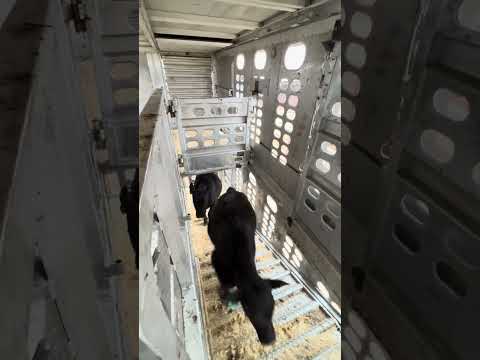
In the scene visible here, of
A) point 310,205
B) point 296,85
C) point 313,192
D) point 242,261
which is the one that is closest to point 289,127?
point 296,85

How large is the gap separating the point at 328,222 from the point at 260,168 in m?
1.56

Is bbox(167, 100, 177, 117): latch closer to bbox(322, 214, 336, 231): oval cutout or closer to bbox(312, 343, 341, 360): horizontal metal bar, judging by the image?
bbox(322, 214, 336, 231): oval cutout

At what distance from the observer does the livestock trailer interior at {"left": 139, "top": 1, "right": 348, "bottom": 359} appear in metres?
1.41

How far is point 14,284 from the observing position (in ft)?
0.77

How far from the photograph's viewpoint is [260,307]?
1.65 meters

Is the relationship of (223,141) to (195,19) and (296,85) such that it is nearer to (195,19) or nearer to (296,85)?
(296,85)

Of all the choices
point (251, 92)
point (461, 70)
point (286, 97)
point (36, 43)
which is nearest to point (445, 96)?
point (461, 70)

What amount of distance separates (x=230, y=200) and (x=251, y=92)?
79.0 inches

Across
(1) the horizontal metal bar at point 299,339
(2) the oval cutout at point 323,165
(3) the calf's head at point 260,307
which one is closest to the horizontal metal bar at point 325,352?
(1) the horizontal metal bar at point 299,339

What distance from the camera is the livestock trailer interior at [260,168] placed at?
4.63 ft

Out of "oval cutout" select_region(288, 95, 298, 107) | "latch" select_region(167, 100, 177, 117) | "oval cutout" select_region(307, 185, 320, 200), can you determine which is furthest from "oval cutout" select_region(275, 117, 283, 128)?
"latch" select_region(167, 100, 177, 117)

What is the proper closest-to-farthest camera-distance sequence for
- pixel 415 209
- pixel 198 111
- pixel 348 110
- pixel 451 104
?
pixel 451 104, pixel 415 209, pixel 348 110, pixel 198 111

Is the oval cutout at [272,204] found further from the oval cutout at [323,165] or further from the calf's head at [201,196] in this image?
the oval cutout at [323,165]

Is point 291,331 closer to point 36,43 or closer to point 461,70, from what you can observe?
point 461,70
